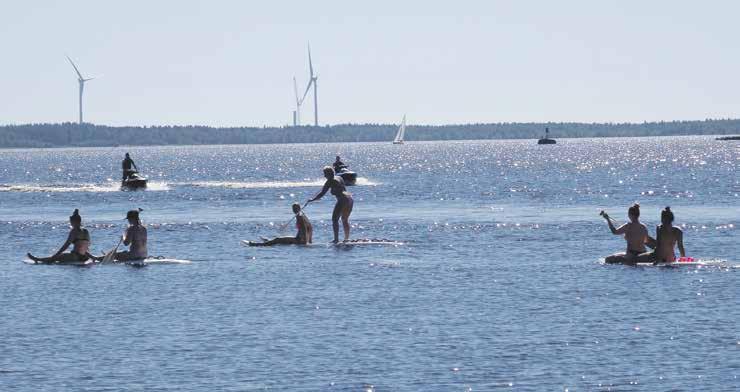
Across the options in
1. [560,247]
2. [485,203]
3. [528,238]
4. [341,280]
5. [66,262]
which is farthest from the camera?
[485,203]

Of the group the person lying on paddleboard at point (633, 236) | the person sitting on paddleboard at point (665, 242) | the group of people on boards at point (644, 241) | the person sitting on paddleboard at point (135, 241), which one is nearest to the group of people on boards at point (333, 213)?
the person sitting on paddleboard at point (135, 241)

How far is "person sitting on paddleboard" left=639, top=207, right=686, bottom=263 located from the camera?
3512 cm

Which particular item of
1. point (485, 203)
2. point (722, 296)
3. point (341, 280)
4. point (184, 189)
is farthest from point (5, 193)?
point (722, 296)

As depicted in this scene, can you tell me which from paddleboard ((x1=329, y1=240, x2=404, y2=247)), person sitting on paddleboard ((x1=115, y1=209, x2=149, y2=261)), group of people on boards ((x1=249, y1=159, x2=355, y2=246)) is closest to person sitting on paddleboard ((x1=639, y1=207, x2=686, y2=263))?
group of people on boards ((x1=249, y1=159, x2=355, y2=246))

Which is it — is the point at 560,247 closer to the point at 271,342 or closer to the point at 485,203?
the point at 271,342

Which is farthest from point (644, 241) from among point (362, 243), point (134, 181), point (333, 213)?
point (134, 181)

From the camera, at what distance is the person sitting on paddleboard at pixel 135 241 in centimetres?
3782

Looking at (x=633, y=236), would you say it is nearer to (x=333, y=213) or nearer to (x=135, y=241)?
(x=333, y=213)

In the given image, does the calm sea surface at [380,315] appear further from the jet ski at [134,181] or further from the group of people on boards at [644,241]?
the jet ski at [134,181]

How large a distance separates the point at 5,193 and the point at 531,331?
74835 mm

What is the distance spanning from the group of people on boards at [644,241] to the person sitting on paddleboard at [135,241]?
12.0 m

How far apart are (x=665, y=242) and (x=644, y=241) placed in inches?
32.0

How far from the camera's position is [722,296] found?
100 ft

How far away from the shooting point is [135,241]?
3862 cm
